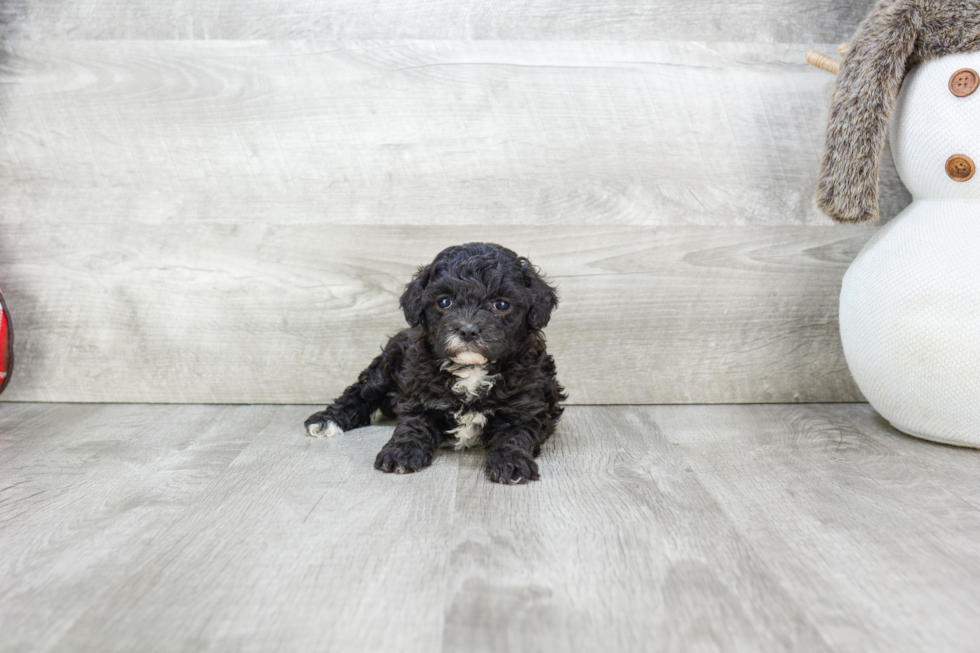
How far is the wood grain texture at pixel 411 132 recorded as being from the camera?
280 centimetres

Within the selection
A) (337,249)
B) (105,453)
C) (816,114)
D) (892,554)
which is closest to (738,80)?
(816,114)

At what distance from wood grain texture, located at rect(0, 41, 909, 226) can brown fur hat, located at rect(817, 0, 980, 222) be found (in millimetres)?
502

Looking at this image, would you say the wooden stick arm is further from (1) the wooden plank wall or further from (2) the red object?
(2) the red object

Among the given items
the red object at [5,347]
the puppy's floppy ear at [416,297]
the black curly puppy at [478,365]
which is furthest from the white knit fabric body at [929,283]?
the red object at [5,347]

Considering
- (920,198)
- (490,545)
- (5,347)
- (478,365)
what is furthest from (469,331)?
(5,347)

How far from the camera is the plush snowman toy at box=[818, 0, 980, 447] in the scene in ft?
7.22

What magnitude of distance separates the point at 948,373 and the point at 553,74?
1.67 m

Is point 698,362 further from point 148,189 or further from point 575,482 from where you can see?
point 148,189

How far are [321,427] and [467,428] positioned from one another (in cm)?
56

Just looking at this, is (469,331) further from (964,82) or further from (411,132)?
(964,82)

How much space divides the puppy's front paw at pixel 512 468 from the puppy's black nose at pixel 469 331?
1.15 feet

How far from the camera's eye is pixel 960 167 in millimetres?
2236

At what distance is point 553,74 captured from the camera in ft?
9.20

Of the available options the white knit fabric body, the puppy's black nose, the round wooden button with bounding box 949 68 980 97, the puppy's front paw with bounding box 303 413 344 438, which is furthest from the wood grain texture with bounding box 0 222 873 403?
the puppy's black nose
